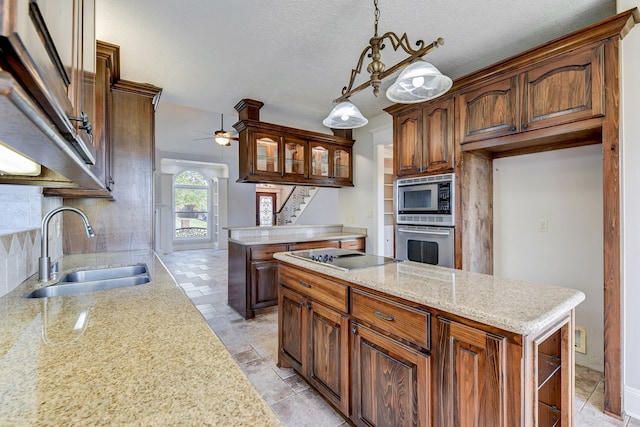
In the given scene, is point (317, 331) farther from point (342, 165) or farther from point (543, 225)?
point (342, 165)

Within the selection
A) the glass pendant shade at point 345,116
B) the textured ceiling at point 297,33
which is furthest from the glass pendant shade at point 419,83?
the textured ceiling at point 297,33

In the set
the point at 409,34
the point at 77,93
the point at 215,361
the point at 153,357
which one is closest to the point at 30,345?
the point at 153,357

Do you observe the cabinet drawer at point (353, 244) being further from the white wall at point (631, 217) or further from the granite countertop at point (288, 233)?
the white wall at point (631, 217)

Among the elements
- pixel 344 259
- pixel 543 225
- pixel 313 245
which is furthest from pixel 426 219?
pixel 313 245

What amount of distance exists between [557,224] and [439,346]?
206 centimetres

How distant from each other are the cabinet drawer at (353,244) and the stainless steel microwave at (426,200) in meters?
1.09

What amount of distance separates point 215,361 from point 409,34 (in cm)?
247

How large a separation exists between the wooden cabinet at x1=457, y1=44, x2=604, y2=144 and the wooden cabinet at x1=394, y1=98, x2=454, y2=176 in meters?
0.14

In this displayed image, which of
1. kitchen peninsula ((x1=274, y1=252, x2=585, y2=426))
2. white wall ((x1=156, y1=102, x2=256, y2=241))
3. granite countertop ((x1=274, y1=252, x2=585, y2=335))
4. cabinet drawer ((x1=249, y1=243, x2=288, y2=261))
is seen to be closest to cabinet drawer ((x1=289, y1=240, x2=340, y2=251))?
cabinet drawer ((x1=249, y1=243, x2=288, y2=261))

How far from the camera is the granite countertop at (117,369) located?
532 millimetres

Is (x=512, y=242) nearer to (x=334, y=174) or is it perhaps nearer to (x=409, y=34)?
(x=409, y=34)

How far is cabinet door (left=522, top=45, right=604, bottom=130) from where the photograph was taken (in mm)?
1846

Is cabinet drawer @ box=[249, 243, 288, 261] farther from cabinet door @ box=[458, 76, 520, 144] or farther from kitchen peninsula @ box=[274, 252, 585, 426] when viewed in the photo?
cabinet door @ box=[458, 76, 520, 144]

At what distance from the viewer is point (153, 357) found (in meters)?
0.74
